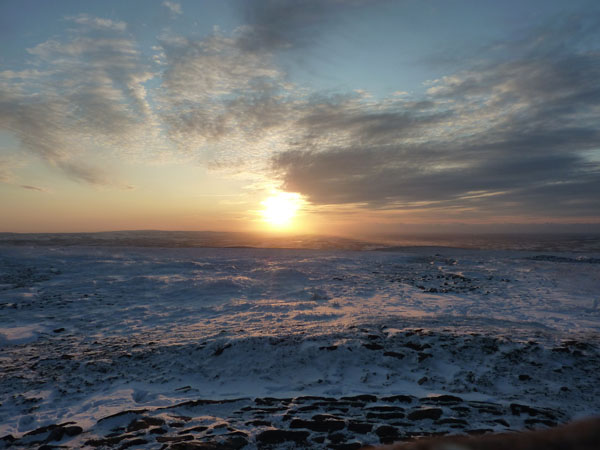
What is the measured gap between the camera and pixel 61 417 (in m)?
4.92

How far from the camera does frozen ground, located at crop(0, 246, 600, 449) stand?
4.57 m

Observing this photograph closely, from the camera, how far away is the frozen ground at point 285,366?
4.57 meters

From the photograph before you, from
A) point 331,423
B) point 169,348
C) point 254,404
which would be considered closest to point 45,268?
point 169,348

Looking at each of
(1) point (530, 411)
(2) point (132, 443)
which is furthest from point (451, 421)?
(2) point (132, 443)

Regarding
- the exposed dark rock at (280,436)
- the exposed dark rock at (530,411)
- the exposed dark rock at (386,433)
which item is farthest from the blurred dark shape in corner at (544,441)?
the exposed dark rock at (530,411)

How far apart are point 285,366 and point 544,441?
6.10 meters

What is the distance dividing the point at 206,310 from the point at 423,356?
24.7 ft

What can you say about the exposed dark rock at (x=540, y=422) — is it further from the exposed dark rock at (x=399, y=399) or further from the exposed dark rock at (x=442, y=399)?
the exposed dark rock at (x=399, y=399)

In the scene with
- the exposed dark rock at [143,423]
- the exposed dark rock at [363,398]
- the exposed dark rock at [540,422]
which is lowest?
the exposed dark rock at [363,398]

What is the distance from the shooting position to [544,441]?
123cm

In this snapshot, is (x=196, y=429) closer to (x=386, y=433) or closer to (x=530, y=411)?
(x=386, y=433)

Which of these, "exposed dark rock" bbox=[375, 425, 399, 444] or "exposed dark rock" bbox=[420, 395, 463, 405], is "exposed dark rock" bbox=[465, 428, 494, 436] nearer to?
"exposed dark rock" bbox=[420, 395, 463, 405]

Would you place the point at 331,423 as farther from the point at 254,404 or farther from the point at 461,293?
the point at 461,293

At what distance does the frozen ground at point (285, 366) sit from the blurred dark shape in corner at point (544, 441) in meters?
3.35
